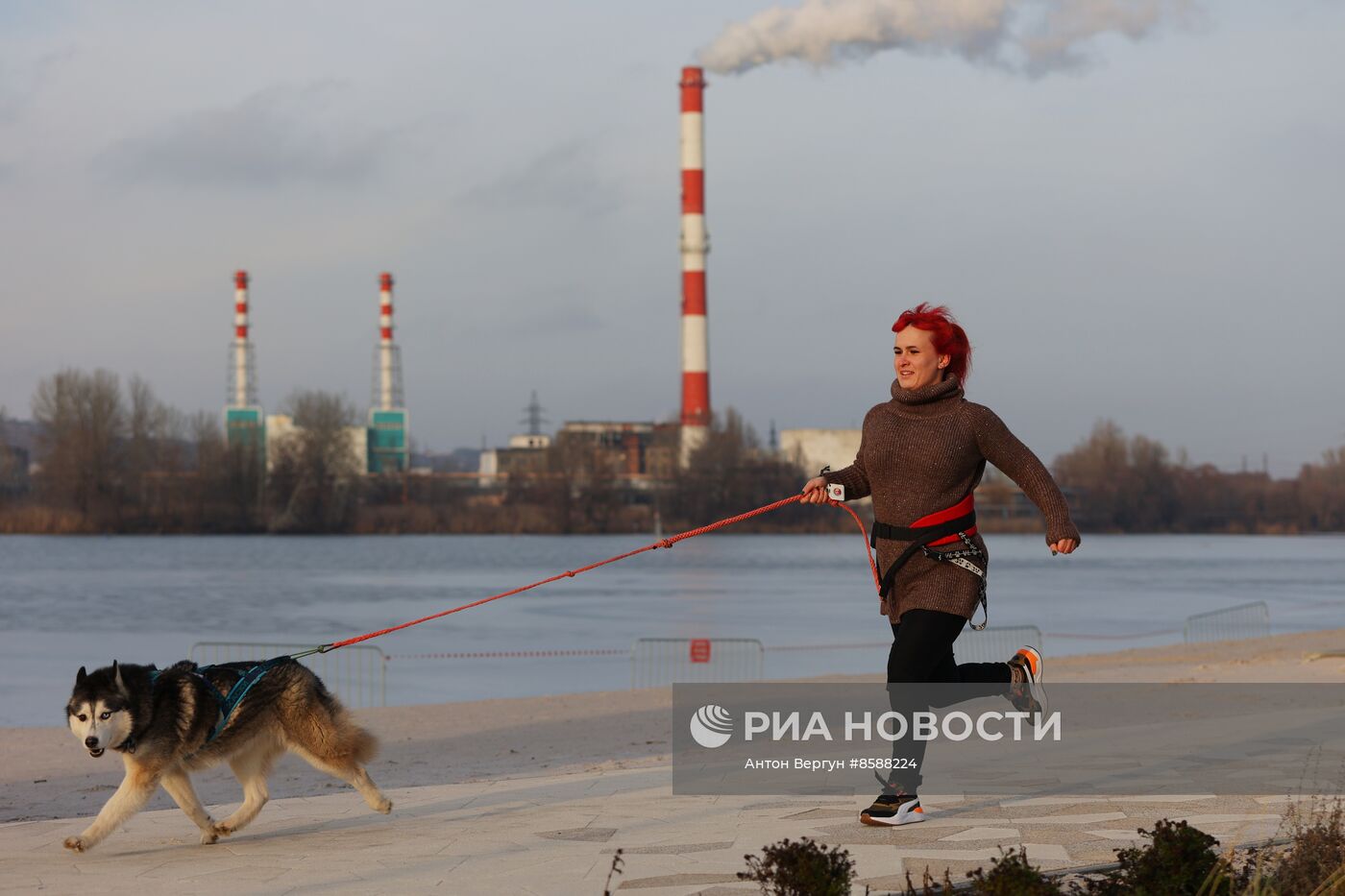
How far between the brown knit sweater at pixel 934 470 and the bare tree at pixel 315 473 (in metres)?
86.2

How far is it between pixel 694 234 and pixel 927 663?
244 feet

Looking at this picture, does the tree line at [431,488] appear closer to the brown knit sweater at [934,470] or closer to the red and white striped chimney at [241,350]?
the red and white striped chimney at [241,350]

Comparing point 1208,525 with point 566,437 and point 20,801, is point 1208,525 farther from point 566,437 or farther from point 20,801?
point 20,801

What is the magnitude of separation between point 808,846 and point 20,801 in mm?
7073

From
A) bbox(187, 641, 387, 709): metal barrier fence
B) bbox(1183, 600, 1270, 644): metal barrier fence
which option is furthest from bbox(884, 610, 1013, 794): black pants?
bbox(1183, 600, 1270, 644): metal barrier fence

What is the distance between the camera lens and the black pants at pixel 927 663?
6328mm

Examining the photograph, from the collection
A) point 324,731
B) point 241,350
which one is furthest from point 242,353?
point 324,731

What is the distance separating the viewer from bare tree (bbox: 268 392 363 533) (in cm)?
9025

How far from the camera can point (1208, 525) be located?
10862cm

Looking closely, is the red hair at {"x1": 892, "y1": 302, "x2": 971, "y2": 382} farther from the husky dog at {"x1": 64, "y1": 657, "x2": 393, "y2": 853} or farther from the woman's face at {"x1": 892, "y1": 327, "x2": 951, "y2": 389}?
the husky dog at {"x1": 64, "y1": 657, "x2": 393, "y2": 853}

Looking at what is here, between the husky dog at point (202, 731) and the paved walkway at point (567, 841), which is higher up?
the husky dog at point (202, 731)

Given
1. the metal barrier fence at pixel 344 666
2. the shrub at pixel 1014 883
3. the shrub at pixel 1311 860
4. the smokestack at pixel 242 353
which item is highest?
the smokestack at pixel 242 353

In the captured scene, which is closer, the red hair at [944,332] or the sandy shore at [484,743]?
the red hair at [944,332]

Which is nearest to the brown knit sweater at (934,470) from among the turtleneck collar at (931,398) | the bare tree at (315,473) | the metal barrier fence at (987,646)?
the turtleneck collar at (931,398)
